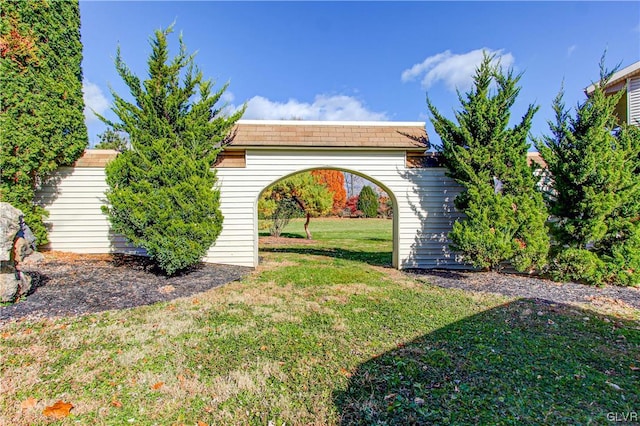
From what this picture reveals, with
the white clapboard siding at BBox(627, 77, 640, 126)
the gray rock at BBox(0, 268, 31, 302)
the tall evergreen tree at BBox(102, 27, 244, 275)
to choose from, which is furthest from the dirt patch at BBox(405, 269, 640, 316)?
the white clapboard siding at BBox(627, 77, 640, 126)

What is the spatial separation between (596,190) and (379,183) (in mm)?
4149

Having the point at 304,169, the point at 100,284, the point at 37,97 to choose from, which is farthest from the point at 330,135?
the point at 37,97

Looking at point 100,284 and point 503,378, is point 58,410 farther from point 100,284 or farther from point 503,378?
point 503,378

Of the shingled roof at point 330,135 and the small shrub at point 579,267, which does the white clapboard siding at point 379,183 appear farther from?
the small shrub at point 579,267

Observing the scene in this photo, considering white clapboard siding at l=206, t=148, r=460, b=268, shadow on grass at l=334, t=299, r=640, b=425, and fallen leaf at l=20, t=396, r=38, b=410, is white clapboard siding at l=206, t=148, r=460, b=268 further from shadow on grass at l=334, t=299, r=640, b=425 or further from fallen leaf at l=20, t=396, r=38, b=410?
fallen leaf at l=20, t=396, r=38, b=410

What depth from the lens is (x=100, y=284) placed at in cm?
503

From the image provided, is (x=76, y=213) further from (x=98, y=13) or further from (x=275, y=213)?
(x=275, y=213)

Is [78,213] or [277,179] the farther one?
[277,179]

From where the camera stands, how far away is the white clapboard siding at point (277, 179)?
7.35m

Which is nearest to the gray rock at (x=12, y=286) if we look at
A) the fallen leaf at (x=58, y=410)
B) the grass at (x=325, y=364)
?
the grass at (x=325, y=364)

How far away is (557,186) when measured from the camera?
241 inches

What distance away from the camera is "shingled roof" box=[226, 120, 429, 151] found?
7.50 meters

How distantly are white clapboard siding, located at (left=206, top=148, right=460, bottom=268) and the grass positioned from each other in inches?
111

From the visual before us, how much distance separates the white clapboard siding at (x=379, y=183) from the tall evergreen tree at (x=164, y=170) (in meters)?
1.28
